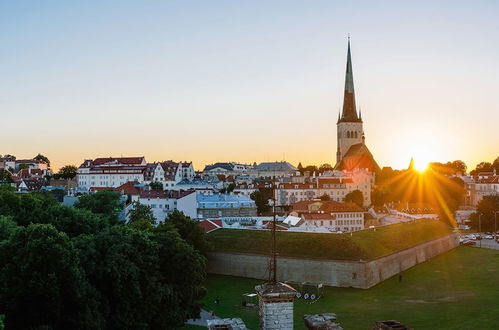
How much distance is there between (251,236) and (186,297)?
66.7 ft

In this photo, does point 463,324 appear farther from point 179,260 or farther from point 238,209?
point 238,209

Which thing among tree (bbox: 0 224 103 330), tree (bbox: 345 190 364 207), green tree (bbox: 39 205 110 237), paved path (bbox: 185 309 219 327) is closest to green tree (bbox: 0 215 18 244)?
green tree (bbox: 39 205 110 237)

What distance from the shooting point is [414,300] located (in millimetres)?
35312

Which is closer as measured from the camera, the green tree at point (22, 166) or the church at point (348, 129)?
the church at point (348, 129)

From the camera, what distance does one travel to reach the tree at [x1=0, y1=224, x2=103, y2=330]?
802 inches

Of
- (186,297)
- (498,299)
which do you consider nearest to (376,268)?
(498,299)

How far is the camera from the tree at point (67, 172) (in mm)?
118875

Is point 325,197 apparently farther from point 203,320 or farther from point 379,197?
point 203,320

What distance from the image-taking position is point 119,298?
77.3ft

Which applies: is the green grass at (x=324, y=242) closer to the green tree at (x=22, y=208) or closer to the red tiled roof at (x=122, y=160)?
the green tree at (x=22, y=208)

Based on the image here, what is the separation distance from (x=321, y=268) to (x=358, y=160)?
68776 millimetres

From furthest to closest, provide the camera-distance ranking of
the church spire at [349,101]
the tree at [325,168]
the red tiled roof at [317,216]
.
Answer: the tree at [325,168] → the church spire at [349,101] → the red tiled roof at [317,216]

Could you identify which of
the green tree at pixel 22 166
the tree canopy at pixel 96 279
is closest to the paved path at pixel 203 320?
the tree canopy at pixel 96 279

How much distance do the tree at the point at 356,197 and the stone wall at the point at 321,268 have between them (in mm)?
40430
